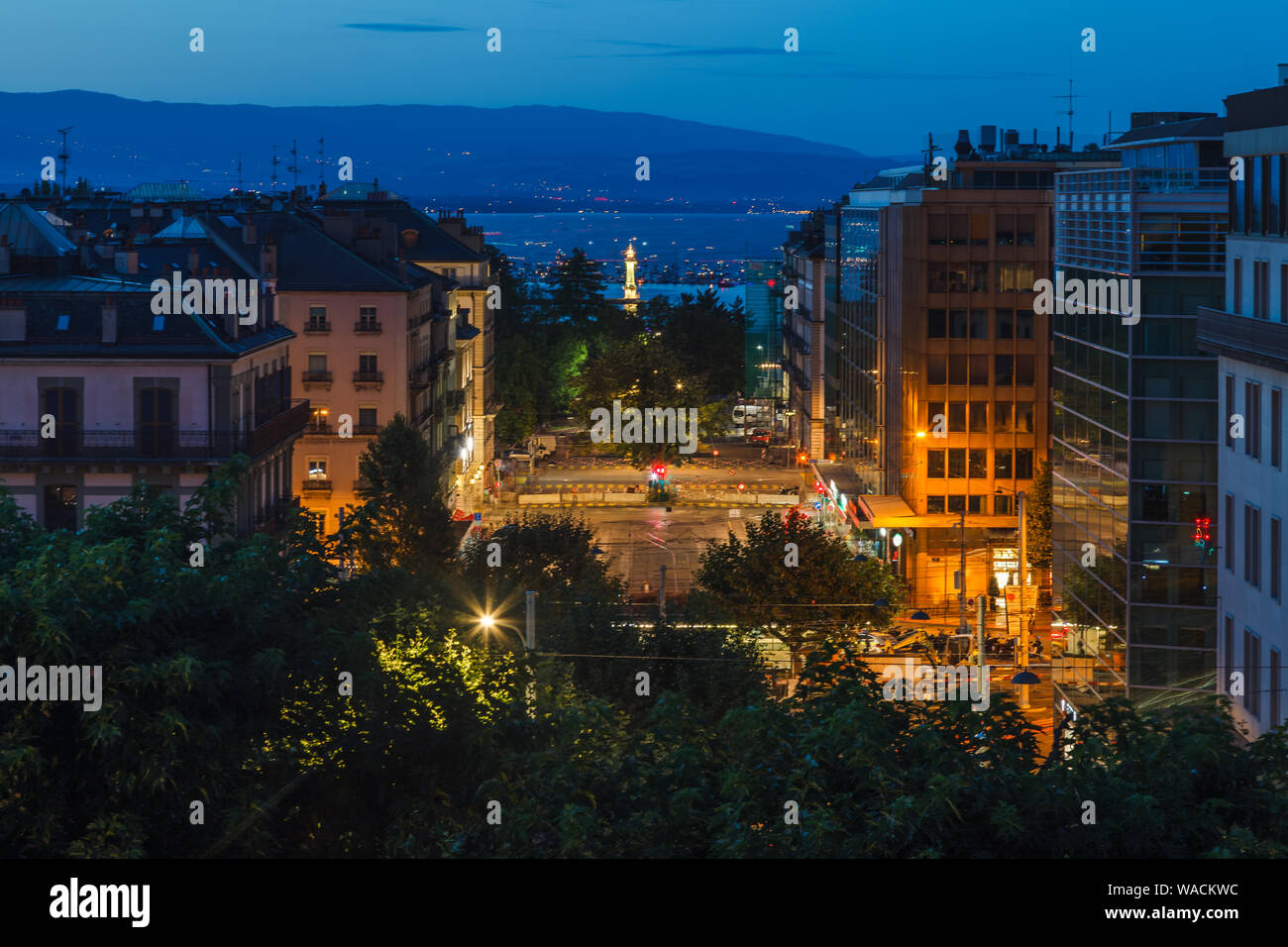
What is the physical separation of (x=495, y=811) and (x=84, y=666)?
360cm

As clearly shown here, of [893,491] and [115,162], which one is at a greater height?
[115,162]

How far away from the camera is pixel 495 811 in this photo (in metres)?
15.1

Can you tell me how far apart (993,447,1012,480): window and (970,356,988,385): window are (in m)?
2.30

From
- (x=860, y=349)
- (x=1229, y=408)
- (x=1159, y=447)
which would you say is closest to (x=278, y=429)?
(x=1159, y=447)

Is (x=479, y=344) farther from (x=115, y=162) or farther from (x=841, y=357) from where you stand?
(x=115, y=162)

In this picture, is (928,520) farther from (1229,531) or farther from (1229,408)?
(1229,408)

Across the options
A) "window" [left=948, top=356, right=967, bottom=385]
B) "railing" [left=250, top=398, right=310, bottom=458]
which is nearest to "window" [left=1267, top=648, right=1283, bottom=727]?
"railing" [left=250, top=398, right=310, bottom=458]

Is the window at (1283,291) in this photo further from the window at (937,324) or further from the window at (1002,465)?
the window at (937,324)

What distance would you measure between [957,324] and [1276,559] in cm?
3199

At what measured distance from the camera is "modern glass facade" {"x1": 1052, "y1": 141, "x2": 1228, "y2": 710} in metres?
35.3

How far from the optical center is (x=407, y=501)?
47.0 meters

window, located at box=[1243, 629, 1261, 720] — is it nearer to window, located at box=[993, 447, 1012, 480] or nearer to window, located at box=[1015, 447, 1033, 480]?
window, located at box=[1015, 447, 1033, 480]
